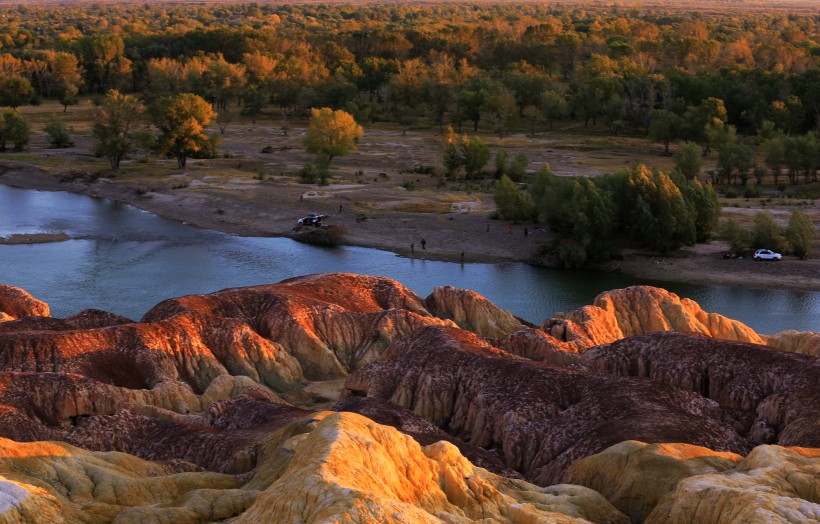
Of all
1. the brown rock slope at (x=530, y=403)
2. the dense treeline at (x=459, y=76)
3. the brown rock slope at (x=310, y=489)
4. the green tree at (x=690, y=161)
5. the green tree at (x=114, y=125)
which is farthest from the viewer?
the dense treeline at (x=459, y=76)

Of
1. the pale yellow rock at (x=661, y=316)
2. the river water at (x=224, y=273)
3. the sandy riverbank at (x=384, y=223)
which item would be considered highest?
the pale yellow rock at (x=661, y=316)

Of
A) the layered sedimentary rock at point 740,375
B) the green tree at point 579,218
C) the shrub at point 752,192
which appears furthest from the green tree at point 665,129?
the layered sedimentary rock at point 740,375

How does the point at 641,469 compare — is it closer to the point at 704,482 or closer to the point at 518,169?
the point at 704,482

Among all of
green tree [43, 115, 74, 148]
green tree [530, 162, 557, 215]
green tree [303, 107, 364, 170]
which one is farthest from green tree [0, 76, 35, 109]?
green tree [530, 162, 557, 215]

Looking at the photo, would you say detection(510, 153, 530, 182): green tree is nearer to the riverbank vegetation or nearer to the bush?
the riverbank vegetation

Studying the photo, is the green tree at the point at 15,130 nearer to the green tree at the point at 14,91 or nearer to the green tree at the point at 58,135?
the green tree at the point at 58,135

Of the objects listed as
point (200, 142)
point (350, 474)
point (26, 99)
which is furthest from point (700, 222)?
point (26, 99)

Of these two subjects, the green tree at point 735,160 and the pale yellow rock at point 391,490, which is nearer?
the pale yellow rock at point 391,490

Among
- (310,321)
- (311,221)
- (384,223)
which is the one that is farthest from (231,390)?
(384,223)
